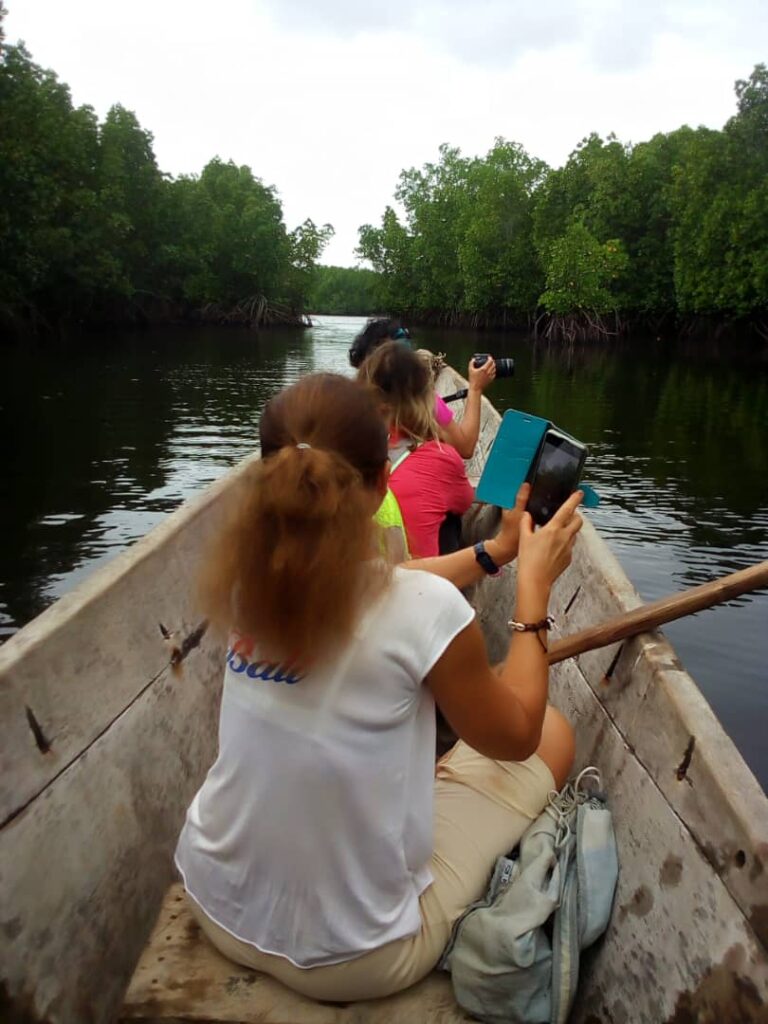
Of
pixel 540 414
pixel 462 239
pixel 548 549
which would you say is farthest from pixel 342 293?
pixel 548 549

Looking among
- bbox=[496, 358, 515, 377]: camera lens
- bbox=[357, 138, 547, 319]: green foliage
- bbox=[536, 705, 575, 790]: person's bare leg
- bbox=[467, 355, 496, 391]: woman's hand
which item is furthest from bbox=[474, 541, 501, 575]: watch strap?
bbox=[357, 138, 547, 319]: green foliage

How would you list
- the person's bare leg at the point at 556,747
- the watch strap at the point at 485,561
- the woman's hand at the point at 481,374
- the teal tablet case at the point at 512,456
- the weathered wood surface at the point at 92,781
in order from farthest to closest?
the woman's hand at the point at 481,374
the watch strap at the point at 485,561
the teal tablet case at the point at 512,456
the person's bare leg at the point at 556,747
the weathered wood surface at the point at 92,781

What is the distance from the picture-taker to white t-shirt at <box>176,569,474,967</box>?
1.34 metres

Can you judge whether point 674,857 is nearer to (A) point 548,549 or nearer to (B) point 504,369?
(A) point 548,549

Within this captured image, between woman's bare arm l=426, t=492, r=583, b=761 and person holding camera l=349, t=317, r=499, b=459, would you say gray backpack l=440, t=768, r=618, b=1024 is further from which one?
person holding camera l=349, t=317, r=499, b=459

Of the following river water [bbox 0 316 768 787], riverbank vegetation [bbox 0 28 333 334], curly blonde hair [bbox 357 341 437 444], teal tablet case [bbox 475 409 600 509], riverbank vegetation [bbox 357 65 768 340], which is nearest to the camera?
teal tablet case [bbox 475 409 600 509]

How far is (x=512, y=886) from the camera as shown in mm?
1648

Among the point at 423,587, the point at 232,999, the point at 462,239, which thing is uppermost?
the point at 423,587

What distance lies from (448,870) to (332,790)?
1.55 ft

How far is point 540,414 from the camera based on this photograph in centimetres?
→ 1504

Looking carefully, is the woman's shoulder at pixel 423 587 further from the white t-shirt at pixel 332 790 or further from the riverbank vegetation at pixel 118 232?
the riverbank vegetation at pixel 118 232

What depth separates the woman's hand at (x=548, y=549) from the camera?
1757 mm

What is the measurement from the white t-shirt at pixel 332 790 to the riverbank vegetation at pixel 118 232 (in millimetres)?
26367

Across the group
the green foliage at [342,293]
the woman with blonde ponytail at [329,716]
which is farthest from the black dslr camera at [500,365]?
the green foliage at [342,293]
